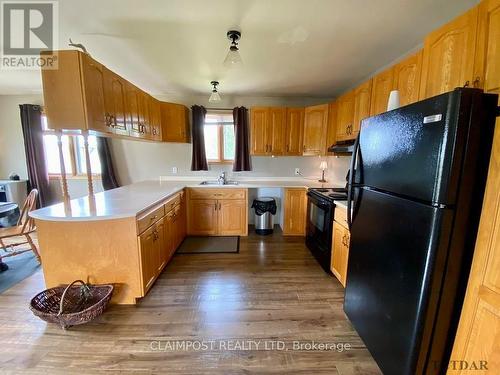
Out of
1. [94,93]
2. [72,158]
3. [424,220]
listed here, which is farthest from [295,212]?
[72,158]

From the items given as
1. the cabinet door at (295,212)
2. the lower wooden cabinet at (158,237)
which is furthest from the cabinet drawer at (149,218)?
the cabinet door at (295,212)

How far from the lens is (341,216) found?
7.31 ft

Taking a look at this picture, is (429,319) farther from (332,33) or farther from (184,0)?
(184,0)

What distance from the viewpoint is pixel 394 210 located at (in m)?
1.21

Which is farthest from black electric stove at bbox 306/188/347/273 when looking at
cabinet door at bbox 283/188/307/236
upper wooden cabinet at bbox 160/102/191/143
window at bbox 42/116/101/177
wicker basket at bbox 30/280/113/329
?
window at bbox 42/116/101/177

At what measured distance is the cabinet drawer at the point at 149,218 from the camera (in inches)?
76.0

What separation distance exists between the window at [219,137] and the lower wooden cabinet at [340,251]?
2.33m

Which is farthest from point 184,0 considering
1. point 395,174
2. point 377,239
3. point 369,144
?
point 377,239

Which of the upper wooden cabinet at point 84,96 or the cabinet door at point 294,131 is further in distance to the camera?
the cabinet door at point 294,131

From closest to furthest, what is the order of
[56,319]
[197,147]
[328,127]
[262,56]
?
[56,319]
[262,56]
[328,127]
[197,147]

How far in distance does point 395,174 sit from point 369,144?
13.1 inches

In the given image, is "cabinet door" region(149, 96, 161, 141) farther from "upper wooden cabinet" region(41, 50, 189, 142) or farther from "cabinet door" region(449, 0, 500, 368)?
"cabinet door" region(449, 0, 500, 368)

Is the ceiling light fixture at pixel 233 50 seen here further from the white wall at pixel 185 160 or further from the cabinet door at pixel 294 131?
the white wall at pixel 185 160

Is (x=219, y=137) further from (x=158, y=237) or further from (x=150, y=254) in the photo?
(x=150, y=254)
